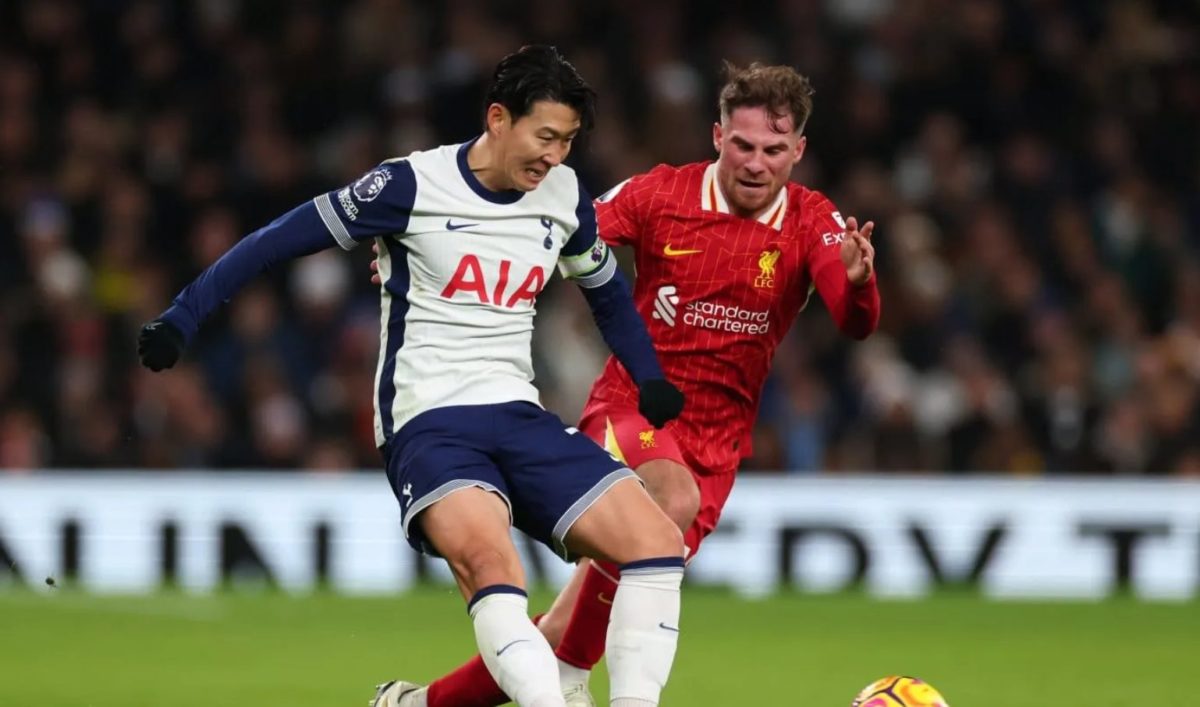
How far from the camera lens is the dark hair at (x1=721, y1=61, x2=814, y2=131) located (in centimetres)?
618

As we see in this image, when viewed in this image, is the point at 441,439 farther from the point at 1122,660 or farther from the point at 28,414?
the point at 28,414

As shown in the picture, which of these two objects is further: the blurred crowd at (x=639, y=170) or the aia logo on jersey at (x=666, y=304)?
the blurred crowd at (x=639, y=170)

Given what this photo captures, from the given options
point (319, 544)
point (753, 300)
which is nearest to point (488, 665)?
point (753, 300)

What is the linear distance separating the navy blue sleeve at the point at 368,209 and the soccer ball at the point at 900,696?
196 cm

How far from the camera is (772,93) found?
6180 mm

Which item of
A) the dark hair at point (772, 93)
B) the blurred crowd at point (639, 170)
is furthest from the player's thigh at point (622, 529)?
the blurred crowd at point (639, 170)

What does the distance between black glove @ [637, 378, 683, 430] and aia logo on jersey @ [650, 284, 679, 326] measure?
0.75 metres

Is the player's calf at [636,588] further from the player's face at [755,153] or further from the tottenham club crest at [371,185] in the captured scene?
the player's face at [755,153]

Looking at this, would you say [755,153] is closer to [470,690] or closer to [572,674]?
[572,674]

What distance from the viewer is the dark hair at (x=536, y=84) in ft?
17.7

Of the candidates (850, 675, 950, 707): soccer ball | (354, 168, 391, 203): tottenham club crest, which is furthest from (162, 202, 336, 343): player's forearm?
(850, 675, 950, 707): soccer ball

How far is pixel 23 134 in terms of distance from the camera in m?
14.1

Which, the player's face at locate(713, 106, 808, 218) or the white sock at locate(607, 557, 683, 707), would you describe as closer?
the white sock at locate(607, 557, 683, 707)

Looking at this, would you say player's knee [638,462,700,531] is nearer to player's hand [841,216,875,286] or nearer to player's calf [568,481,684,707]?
player's calf [568,481,684,707]
